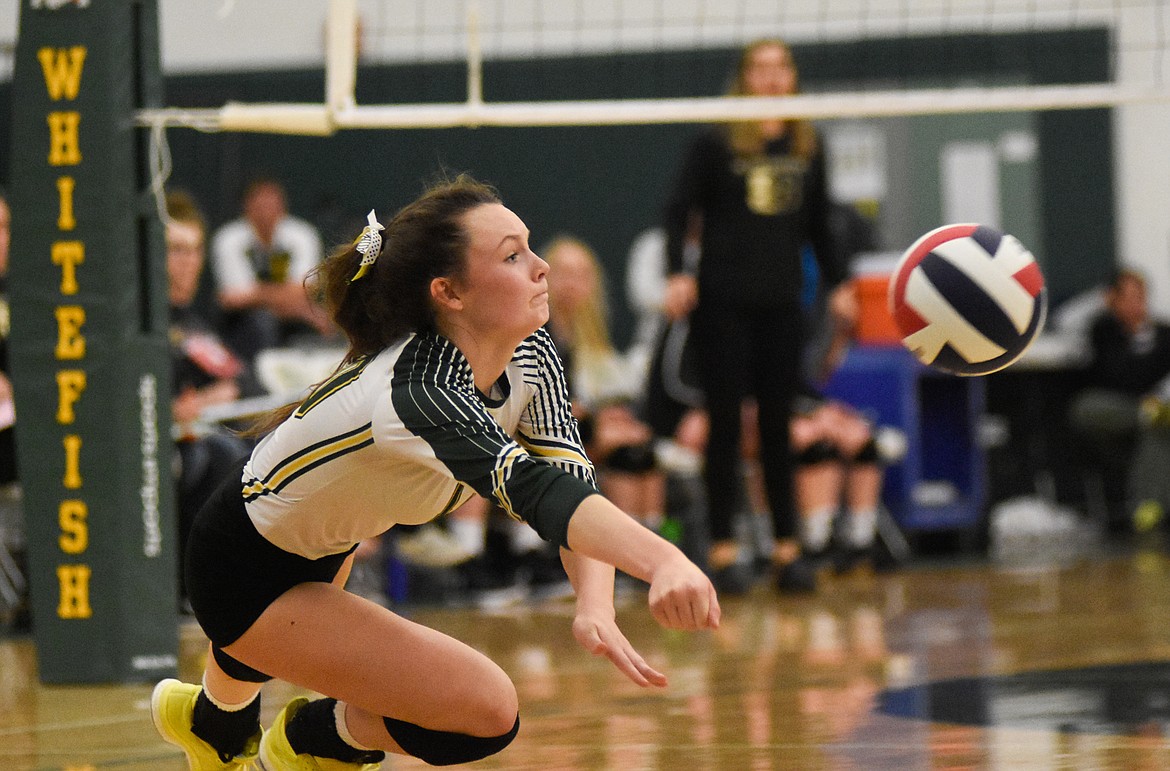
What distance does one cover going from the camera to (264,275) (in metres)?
7.83

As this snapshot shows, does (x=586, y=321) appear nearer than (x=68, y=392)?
Answer: No

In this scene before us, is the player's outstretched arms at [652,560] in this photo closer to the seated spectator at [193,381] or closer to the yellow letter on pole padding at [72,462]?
the yellow letter on pole padding at [72,462]

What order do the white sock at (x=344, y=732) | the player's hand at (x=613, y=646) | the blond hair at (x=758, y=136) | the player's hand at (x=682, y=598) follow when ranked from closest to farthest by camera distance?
the player's hand at (x=682, y=598), the player's hand at (x=613, y=646), the white sock at (x=344, y=732), the blond hair at (x=758, y=136)

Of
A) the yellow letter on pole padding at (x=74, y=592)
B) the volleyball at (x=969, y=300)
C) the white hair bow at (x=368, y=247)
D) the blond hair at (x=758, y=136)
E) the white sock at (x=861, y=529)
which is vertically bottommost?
the white sock at (x=861, y=529)

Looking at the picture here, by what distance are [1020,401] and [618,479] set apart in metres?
3.86

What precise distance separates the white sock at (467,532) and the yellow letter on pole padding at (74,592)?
7.18 ft

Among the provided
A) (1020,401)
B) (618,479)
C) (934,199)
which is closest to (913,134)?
(934,199)

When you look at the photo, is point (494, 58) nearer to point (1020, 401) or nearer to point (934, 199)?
point (934, 199)

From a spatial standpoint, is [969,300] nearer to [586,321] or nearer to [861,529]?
[586,321]

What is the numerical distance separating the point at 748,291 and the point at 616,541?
164 inches

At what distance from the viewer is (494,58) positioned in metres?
10.0

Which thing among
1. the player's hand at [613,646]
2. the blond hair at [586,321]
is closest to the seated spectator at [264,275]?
the blond hair at [586,321]

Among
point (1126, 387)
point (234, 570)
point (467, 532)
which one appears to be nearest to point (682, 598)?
point (234, 570)

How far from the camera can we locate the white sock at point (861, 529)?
7.19 m
